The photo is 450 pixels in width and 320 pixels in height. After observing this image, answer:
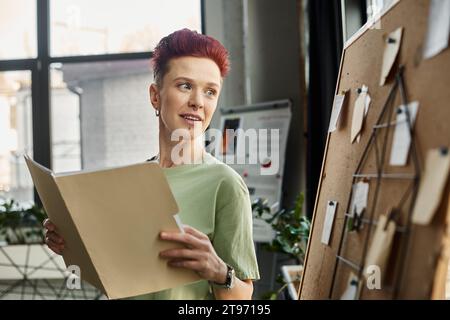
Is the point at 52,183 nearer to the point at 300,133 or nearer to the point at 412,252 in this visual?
the point at 412,252

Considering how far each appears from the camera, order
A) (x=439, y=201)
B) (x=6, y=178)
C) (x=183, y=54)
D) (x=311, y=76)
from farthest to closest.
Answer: (x=6, y=178)
(x=311, y=76)
(x=183, y=54)
(x=439, y=201)

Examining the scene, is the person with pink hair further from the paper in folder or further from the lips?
the paper in folder

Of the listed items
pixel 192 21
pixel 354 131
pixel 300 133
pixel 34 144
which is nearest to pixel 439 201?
pixel 354 131

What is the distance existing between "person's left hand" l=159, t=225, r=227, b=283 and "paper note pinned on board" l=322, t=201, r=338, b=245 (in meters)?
0.25

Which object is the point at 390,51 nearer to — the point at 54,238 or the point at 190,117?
the point at 190,117

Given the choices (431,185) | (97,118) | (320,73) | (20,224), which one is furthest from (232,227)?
(97,118)

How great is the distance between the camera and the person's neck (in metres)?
1.16

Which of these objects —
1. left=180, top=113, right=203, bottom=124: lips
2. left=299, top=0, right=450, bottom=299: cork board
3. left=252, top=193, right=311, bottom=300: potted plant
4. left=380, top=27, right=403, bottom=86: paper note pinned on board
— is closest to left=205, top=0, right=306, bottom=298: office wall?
left=252, top=193, right=311, bottom=300: potted plant

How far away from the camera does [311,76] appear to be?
3.29 meters

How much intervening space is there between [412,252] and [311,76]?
2.66 metres

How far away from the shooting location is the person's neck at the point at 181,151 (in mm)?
1161

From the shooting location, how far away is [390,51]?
2.88ft

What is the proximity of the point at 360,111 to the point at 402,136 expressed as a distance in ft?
0.74
